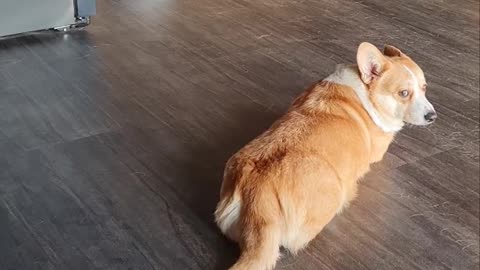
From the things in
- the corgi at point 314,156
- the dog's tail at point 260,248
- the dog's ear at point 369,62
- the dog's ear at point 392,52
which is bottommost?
the dog's tail at point 260,248

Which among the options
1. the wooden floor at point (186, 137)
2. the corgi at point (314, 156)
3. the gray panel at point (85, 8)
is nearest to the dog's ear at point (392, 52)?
the corgi at point (314, 156)

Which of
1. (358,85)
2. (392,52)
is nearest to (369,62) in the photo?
(358,85)

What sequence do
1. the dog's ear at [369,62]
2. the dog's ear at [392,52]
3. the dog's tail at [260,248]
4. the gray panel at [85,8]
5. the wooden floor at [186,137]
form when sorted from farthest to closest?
1. the gray panel at [85,8]
2. the dog's ear at [392,52]
3. the dog's ear at [369,62]
4. the wooden floor at [186,137]
5. the dog's tail at [260,248]

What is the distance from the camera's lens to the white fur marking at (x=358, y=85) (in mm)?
1764

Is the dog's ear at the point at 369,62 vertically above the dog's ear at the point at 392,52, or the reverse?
the dog's ear at the point at 369,62

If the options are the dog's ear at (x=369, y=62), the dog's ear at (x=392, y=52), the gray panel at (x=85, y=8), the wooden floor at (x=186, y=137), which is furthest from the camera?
the gray panel at (x=85, y=8)

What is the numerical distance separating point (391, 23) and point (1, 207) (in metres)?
2.20

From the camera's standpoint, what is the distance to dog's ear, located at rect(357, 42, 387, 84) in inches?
67.1

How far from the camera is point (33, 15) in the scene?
2.54 metres

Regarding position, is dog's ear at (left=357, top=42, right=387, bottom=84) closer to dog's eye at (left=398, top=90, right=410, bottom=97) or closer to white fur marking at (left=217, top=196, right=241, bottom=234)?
dog's eye at (left=398, top=90, right=410, bottom=97)

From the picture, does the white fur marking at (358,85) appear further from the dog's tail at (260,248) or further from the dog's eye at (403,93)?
the dog's tail at (260,248)

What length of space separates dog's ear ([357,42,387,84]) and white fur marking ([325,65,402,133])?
0.02 meters

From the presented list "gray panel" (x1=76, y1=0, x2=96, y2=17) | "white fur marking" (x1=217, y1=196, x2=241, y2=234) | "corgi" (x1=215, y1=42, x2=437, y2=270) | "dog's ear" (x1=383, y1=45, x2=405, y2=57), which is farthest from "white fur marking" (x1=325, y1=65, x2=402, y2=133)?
"gray panel" (x1=76, y1=0, x2=96, y2=17)

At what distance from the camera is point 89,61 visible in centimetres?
245
